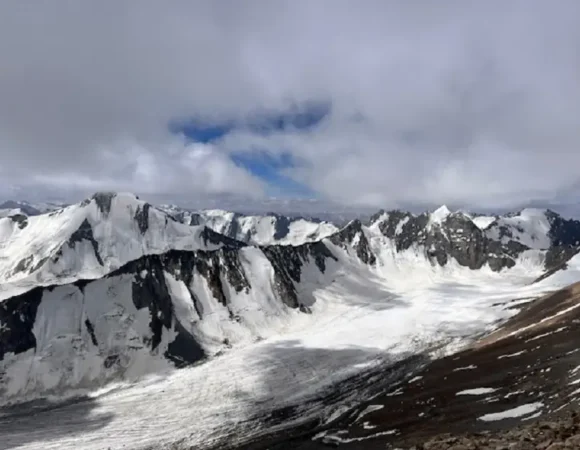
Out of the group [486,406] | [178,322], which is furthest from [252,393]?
[486,406]

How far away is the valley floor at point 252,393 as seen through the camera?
8756cm

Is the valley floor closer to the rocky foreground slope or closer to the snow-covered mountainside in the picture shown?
the snow-covered mountainside

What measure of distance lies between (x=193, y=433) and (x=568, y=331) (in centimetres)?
6563

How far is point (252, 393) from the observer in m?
107

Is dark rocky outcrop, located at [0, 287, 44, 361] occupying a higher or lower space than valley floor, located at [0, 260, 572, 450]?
higher

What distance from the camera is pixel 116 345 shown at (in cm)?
13825

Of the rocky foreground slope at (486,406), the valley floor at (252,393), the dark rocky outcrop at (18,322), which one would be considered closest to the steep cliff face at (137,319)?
the dark rocky outcrop at (18,322)

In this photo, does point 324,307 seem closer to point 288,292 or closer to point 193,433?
point 288,292

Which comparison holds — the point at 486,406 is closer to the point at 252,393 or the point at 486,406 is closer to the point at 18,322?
the point at 252,393

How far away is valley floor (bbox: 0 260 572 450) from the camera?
87.6 metres

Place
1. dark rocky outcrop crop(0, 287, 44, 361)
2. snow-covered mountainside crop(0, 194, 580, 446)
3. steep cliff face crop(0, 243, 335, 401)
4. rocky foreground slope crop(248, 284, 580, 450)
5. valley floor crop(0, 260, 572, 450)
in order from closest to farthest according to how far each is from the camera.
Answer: rocky foreground slope crop(248, 284, 580, 450) → valley floor crop(0, 260, 572, 450) → steep cliff face crop(0, 243, 335, 401) → snow-covered mountainside crop(0, 194, 580, 446) → dark rocky outcrop crop(0, 287, 44, 361)

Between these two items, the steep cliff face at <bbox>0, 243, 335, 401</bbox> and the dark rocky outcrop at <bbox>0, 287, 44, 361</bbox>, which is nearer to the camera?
the steep cliff face at <bbox>0, 243, 335, 401</bbox>

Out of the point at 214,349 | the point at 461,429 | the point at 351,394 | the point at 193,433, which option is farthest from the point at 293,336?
the point at 461,429

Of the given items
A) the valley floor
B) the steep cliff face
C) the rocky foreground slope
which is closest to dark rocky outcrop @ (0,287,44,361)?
the steep cliff face
